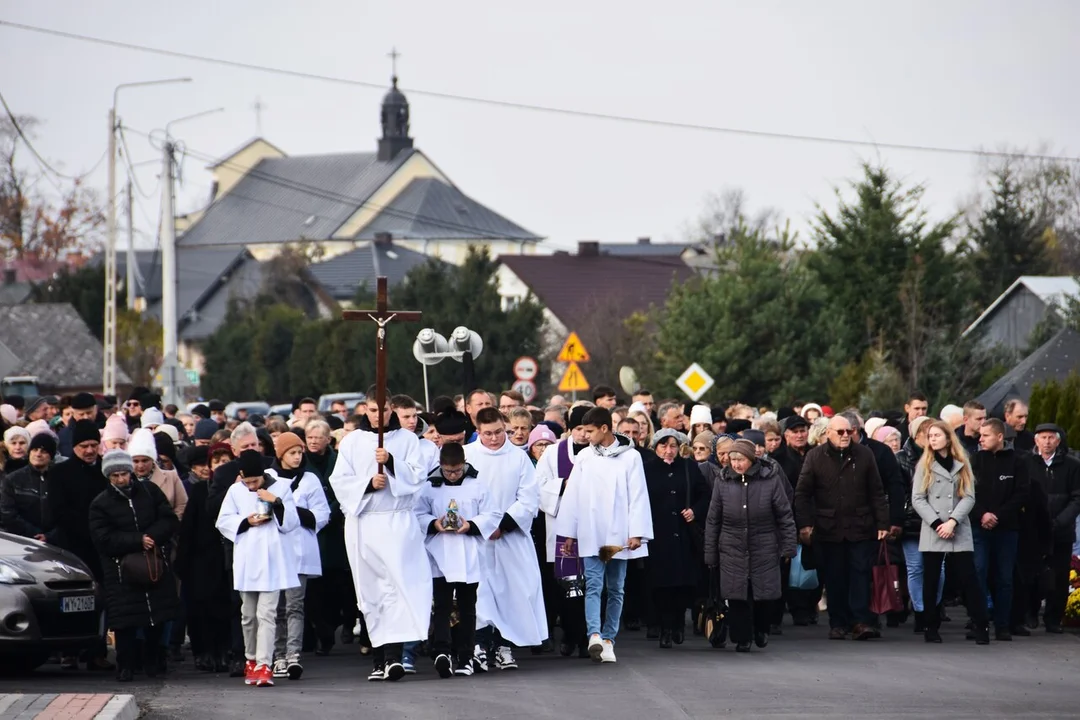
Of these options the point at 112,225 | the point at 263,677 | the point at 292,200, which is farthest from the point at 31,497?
the point at 292,200

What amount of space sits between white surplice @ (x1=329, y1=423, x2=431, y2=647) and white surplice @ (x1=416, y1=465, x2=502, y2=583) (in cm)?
23

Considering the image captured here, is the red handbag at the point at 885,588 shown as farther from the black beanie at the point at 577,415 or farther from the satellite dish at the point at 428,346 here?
the satellite dish at the point at 428,346

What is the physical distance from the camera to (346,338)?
66.6m

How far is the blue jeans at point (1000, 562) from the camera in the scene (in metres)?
15.4

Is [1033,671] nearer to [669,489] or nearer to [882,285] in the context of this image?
[669,489]

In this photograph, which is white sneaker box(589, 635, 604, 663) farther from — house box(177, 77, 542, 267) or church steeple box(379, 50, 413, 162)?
church steeple box(379, 50, 413, 162)

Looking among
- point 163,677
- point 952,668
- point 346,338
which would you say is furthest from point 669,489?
point 346,338

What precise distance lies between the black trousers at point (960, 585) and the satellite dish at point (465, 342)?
561 cm

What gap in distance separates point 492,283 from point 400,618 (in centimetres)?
4672

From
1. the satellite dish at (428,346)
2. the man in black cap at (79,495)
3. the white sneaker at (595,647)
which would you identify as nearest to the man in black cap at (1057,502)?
the white sneaker at (595,647)

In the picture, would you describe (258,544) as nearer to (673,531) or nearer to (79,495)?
(79,495)

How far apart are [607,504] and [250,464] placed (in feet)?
9.06

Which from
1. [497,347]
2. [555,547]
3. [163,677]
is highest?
[497,347]

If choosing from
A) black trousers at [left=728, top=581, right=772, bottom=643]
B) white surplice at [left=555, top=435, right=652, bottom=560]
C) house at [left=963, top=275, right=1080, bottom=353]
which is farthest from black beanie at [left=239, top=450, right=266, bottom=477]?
house at [left=963, top=275, right=1080, bottom=353]
